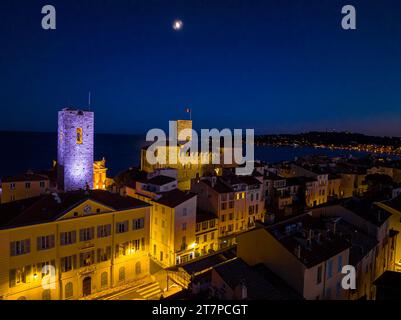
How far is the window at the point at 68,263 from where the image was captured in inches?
914

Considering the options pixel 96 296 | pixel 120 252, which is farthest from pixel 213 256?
pixel 96 296

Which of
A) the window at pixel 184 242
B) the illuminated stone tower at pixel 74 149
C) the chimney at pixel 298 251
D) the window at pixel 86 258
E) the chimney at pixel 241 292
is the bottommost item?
the window at pixel 184 242

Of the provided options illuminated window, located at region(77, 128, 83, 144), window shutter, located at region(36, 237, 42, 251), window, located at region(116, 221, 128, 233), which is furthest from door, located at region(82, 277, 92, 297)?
illuminated window, located at region(77, 128, 83, 144)

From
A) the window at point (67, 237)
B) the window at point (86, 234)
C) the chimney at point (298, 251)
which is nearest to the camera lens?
the chimney at point (298, 251)

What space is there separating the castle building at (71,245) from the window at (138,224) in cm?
9

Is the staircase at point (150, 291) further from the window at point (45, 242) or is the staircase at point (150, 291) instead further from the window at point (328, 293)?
the window at point (328, 293)

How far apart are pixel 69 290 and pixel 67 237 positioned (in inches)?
157

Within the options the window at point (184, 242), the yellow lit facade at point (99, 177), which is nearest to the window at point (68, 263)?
the window at point (184, 242)

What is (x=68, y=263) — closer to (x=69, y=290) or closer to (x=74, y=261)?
(x=74, y=261)

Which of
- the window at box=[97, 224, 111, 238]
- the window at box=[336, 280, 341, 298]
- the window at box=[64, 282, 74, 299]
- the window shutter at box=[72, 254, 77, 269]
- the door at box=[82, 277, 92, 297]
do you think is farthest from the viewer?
the window at box=[97, 224, 111, 238]

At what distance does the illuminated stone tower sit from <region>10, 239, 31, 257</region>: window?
1818cm

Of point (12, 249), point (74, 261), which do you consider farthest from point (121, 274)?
point (12, 249)

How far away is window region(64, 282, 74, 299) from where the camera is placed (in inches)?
925

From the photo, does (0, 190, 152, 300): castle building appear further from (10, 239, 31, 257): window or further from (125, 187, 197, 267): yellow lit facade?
(125, 187, 197, 267): yellow lit facade
